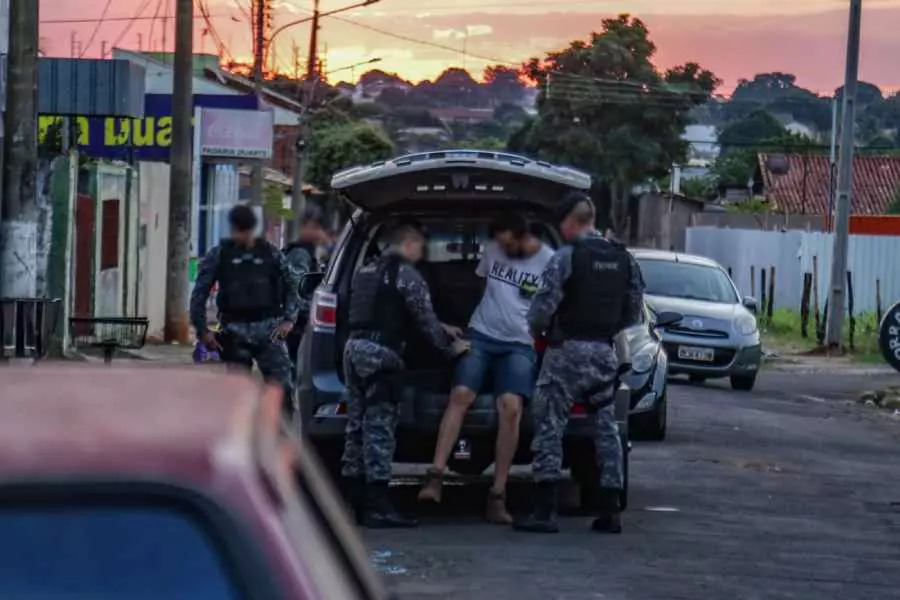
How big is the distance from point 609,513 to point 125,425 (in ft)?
23.1

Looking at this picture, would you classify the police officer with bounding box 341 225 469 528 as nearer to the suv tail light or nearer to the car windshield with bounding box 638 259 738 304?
the suv tail light

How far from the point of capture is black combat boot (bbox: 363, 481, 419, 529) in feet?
31.9

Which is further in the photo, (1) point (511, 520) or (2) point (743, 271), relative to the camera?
(2) point (743, 271)

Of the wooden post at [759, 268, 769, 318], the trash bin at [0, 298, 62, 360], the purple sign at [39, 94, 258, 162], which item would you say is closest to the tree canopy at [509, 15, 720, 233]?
the wooden post at [759, 268, 769, 318]

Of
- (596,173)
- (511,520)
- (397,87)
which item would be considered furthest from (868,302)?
(397,87)

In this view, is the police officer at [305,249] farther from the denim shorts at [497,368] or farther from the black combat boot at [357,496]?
the denim shorts at [497,368]

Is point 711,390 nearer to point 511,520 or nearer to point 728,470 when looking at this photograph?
point 728,470

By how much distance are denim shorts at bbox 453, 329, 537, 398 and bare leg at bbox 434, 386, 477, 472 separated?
0.14 ft

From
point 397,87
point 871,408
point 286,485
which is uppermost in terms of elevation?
point 397,87

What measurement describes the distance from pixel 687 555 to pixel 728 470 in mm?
3627

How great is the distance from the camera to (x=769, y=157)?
227ft

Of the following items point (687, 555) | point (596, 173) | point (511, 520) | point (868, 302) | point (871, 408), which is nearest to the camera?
point (687, 555)

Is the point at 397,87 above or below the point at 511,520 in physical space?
above

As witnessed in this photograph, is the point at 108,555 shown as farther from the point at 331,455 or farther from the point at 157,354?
the point at 157,354
